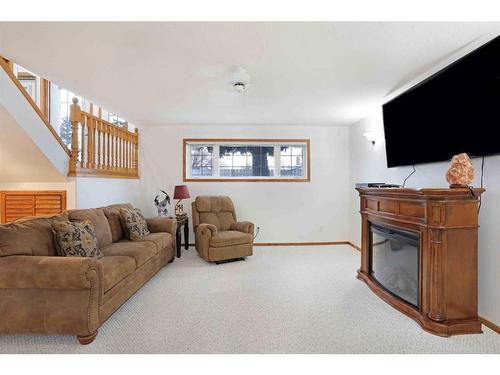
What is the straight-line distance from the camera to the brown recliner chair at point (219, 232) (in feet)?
13.0

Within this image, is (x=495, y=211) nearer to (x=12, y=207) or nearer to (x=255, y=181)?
(x=255, y=181)

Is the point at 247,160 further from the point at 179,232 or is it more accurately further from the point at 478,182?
the point at 478,182

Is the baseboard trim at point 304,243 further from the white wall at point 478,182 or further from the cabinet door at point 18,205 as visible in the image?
the cabinet door at point 18,205

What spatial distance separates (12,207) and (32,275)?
7.54 ft

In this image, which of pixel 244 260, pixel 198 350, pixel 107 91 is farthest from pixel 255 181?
pixel 198 350

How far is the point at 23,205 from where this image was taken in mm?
3666

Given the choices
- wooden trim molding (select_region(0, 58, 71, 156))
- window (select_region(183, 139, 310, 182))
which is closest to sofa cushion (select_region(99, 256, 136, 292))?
wooden trim molding (select_region(0, 58, 71, 156))

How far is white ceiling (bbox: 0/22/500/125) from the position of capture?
1946 millimetres

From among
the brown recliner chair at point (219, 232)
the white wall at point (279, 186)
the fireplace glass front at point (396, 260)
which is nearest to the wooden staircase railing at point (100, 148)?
the white wall at point (279, 186)

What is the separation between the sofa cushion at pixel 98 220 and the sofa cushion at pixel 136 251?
4.2 inches

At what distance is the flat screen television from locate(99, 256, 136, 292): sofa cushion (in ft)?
10.5

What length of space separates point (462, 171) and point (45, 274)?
3.31m

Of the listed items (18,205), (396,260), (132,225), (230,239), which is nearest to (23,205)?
(18,205)

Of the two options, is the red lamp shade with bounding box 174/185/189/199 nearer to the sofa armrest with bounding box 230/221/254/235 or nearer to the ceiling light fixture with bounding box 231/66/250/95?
the sofa armrest with bounding box 230/221/254/235
